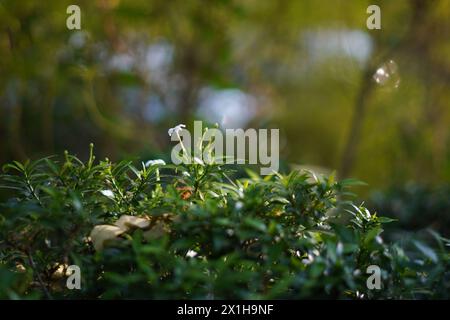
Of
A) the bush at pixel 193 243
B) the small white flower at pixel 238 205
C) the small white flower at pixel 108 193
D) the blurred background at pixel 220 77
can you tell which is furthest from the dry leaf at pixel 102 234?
the blurred background at pixel 220 77

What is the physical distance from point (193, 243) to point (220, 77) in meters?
2.70

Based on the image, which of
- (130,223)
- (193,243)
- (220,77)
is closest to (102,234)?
(130,223)

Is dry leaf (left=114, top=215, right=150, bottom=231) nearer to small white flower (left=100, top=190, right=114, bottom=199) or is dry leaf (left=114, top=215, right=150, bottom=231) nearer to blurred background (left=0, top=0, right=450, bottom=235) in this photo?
small white flower (left=100, top=190, right=114, bottom=199)

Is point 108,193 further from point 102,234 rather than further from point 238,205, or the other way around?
point 238,205

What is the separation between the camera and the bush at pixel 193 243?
109cm

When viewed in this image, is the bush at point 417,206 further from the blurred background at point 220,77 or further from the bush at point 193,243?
the bush at point 193,243

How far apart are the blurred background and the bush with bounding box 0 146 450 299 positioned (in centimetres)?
113

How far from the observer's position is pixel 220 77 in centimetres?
376

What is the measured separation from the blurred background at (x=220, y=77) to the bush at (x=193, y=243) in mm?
1133

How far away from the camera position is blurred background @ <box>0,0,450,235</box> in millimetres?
3121

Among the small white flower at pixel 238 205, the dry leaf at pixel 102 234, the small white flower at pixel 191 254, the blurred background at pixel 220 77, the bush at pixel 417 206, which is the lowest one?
the bush at pixel 417 206

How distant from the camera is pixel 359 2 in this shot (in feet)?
13.9

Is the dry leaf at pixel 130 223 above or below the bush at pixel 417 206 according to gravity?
above

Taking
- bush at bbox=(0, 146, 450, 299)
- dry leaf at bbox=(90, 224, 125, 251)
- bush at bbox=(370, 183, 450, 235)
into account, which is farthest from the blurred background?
dry leaf at bbox=(90, 224, 125, 251)
